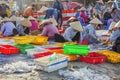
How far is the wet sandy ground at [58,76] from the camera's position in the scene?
21.9 ft

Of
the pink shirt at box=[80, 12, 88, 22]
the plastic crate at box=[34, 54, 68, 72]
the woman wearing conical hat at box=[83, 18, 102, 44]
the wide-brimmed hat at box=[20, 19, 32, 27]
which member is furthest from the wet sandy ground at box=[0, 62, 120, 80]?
the pink shirt at box=[80, 12, 88, 22]

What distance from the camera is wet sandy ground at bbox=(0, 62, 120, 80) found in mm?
6680

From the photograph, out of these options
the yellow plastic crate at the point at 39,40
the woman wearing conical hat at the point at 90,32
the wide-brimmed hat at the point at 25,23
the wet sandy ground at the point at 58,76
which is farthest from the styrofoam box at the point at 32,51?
the wide-brimmed hat at the point at 25,23

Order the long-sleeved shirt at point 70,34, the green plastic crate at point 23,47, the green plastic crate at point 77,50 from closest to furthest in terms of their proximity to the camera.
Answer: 1. the green plastic crate at point 77,50
2. the green plastic crate at point 23,47
3. the long-sleeved shirt at point 70,34

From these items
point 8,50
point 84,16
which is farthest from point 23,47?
point 84,16

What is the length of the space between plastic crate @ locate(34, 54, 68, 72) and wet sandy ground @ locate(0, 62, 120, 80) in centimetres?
10

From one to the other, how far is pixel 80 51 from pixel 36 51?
1157 millimetres

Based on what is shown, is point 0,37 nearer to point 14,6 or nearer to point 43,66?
point 43,66

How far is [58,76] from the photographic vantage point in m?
6.91

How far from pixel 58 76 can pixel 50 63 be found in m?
0.30

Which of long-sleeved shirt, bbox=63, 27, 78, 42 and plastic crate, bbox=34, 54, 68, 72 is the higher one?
long-sleeved shirt, bbox=63, 27, 78, 42

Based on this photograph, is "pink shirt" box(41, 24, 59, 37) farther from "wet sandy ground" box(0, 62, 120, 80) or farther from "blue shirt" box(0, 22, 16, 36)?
"wet sandy ground" box(0, 62, 120, 80)

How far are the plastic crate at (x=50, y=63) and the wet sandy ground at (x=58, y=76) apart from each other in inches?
3.9

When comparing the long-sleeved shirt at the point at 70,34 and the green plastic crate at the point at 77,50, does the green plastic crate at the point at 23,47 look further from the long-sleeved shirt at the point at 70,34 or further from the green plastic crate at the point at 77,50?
the long-sleeved shirt at the point at 70,34
